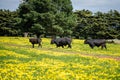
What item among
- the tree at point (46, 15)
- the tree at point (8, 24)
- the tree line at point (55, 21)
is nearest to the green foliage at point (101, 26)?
the tree line at point (55, 21)

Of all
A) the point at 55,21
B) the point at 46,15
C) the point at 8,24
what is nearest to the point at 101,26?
the point at 55,21

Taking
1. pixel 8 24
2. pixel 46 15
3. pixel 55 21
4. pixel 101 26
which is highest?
pixel 46 15

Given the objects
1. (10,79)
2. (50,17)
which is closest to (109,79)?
(10,79)

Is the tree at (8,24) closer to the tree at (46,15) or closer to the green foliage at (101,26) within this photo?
the tree at (46,15)

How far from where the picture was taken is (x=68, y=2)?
75688mm

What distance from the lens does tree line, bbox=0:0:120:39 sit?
68375mm

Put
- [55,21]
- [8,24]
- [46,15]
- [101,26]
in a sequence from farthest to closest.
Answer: [8,24] < [101,26] < [55,21] < [46,15]

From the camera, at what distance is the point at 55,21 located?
70.5 metres

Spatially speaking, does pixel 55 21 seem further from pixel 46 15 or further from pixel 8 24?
pixel 8 24

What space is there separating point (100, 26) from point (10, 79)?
209 ft

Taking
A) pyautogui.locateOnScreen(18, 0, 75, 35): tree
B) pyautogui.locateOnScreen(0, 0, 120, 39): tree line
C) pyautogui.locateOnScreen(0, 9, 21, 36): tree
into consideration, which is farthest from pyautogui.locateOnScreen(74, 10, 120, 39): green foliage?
pyautogui.locateOnScreen(0, 9, 21, 36): tree

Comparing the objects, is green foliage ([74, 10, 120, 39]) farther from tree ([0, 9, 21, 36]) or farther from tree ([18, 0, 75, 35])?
tree ([0, 9, 21, 36])

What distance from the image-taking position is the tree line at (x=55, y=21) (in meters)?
68.4

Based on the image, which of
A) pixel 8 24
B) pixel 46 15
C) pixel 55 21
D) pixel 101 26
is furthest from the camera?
pixel 8 24
